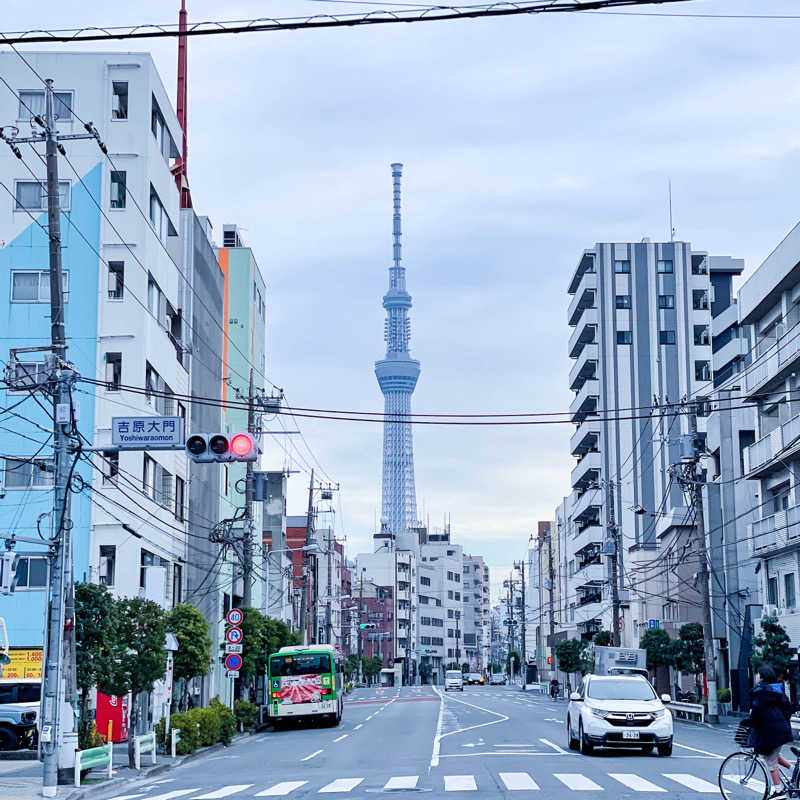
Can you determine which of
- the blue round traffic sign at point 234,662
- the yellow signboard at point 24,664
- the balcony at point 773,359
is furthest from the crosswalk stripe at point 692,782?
the balcony at point 773,359

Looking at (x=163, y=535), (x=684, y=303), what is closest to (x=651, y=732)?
(x=163, y=535)

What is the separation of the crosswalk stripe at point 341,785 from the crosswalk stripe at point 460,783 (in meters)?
1.60

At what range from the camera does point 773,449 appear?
1934 inches

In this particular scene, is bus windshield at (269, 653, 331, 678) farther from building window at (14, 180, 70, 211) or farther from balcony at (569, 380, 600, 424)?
balcony at (569, 380, 600, 424)

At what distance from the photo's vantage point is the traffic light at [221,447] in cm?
1909

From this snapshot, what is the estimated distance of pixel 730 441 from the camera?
209 feet

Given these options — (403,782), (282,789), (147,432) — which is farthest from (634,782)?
(147,432)

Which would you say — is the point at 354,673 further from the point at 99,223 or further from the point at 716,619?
the point at 99,223

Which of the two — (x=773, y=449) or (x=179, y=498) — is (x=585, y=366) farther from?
(x=179, y=498)

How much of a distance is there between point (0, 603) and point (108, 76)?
65.1ft

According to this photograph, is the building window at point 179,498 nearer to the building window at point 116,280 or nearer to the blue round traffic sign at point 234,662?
the building window at point 116,280

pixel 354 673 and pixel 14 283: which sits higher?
pixel 14 283

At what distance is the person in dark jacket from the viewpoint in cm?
1548

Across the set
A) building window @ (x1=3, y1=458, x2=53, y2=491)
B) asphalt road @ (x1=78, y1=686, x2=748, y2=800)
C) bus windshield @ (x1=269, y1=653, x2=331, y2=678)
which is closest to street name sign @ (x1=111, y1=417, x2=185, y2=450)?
asphalt road @ (x1=78, y1=686, x2=748, y2=800)
